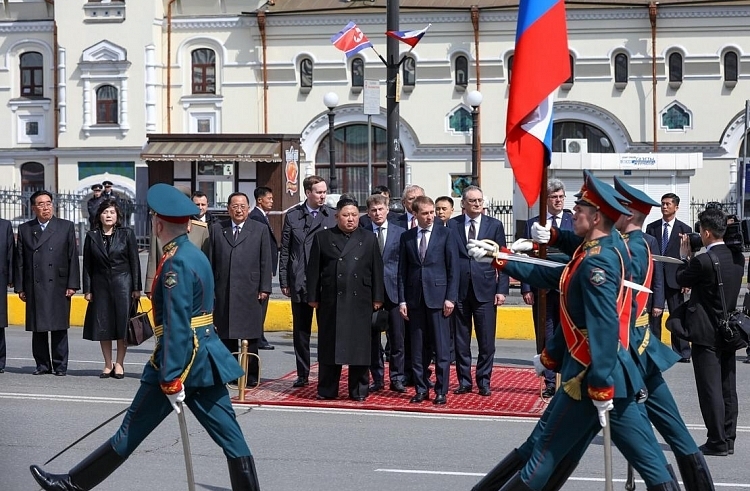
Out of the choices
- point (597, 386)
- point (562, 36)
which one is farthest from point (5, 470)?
point (562, 36)

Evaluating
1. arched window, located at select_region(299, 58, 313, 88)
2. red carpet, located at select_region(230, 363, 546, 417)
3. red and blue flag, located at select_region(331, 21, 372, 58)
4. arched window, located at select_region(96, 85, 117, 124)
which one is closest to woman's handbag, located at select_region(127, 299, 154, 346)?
red carpet, located at select_region(230, 363, 546, 417)

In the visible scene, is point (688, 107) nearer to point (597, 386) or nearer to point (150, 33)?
point (150, 33)

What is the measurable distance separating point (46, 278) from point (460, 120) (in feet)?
97.1

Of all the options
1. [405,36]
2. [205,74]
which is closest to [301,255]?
[405,36]

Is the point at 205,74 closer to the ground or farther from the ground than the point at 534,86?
farther from the ground

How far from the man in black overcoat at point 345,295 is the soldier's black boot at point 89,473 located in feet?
15.0

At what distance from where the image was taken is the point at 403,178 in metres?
42.2

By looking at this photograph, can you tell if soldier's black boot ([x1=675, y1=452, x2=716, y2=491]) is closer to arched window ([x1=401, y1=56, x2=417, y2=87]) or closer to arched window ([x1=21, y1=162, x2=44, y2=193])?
arched window ([x1=401, y1=56, x2=417, y2=87])

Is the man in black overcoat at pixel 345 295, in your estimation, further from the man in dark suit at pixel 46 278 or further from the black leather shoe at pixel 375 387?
the man in dark suit at pixel 46 278

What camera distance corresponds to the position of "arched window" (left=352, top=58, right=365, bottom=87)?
42094mm

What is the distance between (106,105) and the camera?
143ft

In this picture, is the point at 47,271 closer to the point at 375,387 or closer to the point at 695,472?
the point at 375,387

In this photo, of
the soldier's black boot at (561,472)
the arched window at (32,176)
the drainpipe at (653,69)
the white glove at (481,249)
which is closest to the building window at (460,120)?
the drainpipe at (653,69)

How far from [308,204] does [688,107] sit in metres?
29.5
